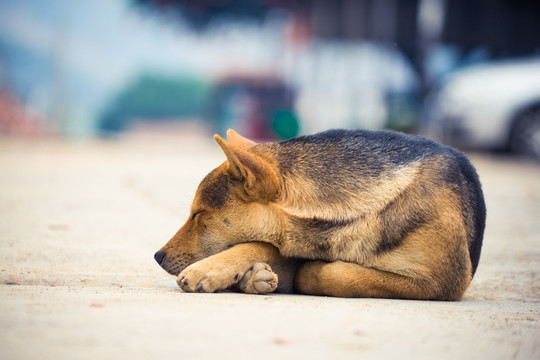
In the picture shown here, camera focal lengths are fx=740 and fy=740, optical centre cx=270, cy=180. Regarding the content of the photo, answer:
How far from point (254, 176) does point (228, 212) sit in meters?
0.26

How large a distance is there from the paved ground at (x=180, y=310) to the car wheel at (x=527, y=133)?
22.1 feet

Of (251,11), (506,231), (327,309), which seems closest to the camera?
(327,309)

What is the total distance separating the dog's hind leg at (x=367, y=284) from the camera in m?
3.72

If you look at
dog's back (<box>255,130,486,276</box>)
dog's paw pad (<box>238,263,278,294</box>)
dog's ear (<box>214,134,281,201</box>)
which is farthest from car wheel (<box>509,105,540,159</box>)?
dog's paw pad (<box>238,263,278,294</box>)

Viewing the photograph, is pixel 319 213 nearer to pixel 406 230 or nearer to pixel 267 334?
pixel 406 230

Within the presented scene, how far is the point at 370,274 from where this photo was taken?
376cm

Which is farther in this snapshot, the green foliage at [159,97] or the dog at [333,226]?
the green foliage at [159,97]

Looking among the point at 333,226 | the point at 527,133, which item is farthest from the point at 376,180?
the point at 527,133

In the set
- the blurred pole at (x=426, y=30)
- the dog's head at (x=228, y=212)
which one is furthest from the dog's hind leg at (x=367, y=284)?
the blurred pole at (x=426, y=30)

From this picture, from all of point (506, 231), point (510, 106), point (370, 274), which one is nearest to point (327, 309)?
point (370, 274)

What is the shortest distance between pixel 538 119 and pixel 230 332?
11325 millimetres

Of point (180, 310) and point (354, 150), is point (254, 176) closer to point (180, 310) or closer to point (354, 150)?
point (354, 150)

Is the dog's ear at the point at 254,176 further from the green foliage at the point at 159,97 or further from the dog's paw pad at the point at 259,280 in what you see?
the green foliage at the point at 159,97

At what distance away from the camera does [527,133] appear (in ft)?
42.9
